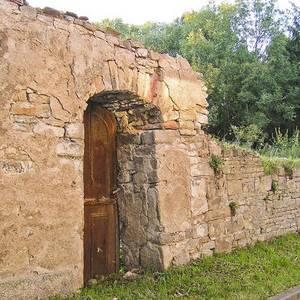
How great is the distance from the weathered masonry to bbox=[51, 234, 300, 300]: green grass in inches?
9.1

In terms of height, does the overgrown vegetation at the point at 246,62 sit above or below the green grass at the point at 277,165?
above

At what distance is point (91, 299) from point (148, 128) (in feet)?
7.76

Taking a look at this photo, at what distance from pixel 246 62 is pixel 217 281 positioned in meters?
14.8

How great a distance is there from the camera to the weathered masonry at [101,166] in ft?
12.8

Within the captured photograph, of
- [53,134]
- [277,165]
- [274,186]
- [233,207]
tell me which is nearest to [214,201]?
[233,207]

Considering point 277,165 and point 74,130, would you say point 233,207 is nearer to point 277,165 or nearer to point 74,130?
point 277,165

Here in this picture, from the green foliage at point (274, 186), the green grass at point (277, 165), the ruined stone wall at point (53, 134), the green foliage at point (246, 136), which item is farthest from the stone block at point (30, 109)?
the green foliage at point (246, 136)

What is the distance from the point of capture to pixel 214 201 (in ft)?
20.3

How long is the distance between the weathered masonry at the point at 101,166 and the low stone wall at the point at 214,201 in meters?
0.02

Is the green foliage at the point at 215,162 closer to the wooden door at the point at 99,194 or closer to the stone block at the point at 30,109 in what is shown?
the wooden door at the point at 99,194

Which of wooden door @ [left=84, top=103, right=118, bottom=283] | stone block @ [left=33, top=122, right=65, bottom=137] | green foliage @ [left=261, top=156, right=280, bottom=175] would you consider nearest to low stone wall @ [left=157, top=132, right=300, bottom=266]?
green foliage @ [left=261, top=156, right=280, bottom=175]

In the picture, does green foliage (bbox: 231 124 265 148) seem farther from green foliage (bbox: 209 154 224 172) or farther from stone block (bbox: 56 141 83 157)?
stone block (bbox: 56 141 83 157)

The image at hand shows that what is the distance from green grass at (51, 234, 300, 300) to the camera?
4391 millimetres

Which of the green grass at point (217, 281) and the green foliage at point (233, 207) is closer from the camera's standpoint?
the green grass at point (217, 281)
